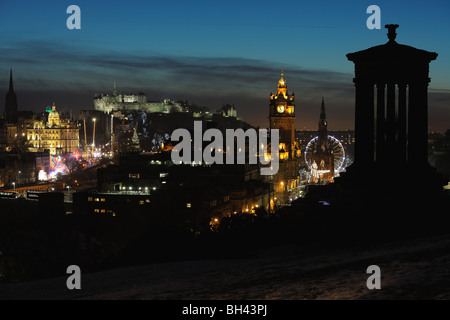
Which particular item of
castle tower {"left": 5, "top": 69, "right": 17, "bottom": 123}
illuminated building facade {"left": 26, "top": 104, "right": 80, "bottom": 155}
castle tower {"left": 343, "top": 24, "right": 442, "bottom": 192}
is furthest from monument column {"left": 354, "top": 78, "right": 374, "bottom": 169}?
castle tower {"left": 5, "top": 69, "right": 17, "bottom": 123}

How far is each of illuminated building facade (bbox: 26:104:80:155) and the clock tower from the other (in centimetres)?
6347

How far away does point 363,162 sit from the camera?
21156mm

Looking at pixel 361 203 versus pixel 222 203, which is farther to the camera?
pixel 222 203

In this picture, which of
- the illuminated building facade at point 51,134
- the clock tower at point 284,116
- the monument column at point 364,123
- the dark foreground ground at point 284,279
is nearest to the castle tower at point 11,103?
the illuminated building facade at point 51,134

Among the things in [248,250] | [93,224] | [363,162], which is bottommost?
[93,224]

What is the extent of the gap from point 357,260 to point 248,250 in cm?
757

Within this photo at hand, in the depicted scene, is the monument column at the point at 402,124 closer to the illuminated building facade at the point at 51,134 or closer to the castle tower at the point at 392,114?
the castle tower at the point at 392,114

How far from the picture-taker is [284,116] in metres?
122

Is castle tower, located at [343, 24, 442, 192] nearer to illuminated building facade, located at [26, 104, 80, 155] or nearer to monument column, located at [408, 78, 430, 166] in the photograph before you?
monument column, located at [408, 78, 430, 166]

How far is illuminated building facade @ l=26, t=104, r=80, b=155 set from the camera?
16225 cm

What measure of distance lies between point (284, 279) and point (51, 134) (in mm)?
158739

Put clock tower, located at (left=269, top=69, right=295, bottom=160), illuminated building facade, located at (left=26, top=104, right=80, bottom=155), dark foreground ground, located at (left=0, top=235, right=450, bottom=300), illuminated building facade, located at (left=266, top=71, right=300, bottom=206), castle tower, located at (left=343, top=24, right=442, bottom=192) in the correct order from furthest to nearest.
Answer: illuminated building facade, located at (left=26, top=104, right=80, bottom=155)
clock tower, located at (left=269, top=69, right=295, bottom=160)
illuminated building facade, located at (left=266, top=71, right=300, bottom=206)
castle tower, located at (left=343, top=24, right=442, bottom=192)
dark foreground ground, located at (left=0, top=235, right=450, bottom=300)
